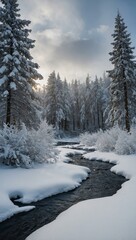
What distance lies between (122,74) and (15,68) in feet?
38.7

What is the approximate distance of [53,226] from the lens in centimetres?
464

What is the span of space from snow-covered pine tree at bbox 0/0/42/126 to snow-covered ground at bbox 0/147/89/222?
673cm

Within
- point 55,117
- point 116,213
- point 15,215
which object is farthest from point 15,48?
point 55,117

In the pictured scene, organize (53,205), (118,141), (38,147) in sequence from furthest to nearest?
(118,141) → (38,147) → (53,205)

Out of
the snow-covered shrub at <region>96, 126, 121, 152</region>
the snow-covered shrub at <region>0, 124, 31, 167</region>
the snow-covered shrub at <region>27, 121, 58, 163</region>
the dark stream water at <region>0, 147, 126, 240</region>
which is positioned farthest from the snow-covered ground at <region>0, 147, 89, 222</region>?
the snow-covered shrub at <region>96, 126, 121, 152</region>

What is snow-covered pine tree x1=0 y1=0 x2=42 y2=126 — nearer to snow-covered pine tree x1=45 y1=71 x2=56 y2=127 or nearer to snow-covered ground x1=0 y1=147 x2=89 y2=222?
snow-covered ground x1=0 y1=147 x2=89 y2=222

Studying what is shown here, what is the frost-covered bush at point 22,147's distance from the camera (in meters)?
9.72

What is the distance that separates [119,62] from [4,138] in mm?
15573

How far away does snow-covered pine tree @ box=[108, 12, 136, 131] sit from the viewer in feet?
69.1

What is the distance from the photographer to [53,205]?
6375 mm

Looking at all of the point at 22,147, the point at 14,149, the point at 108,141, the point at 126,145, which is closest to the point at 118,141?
the point at 126,145

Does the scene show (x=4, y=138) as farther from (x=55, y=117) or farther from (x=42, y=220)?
(x=55, y=117)

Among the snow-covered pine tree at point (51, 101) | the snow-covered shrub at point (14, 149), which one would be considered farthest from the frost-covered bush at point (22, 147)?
the snow-covered pine tree at point (51, 101)

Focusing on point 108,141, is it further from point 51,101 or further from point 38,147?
point 51,101
